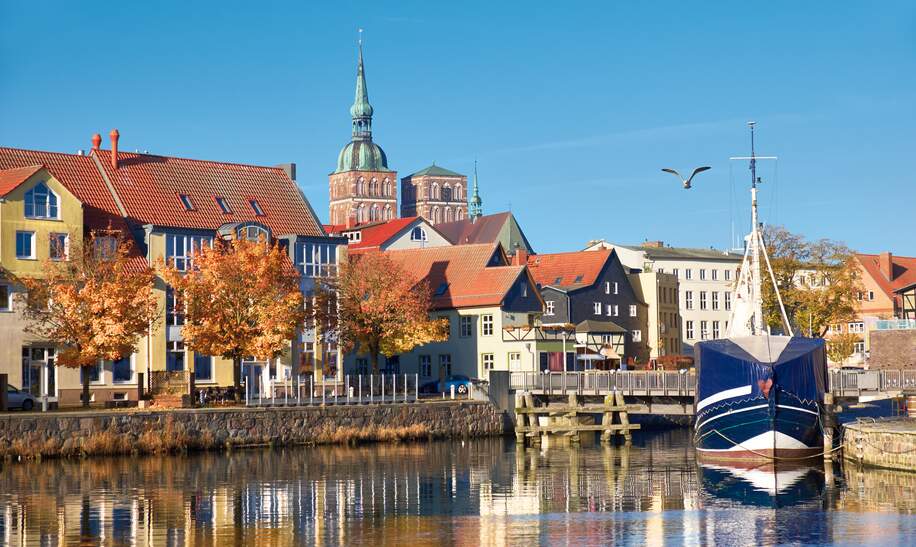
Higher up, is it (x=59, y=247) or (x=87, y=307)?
(x=59, y=247)

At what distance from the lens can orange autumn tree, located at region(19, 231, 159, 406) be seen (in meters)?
67.8

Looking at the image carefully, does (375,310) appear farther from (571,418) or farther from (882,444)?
(882,444)

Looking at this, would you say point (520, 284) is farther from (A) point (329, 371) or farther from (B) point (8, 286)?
(B) point (8, 286)

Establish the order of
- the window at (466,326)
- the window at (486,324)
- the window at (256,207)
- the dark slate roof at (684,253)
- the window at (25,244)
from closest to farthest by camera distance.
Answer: the window at (25,244)
the window at (256,207)
the window at (486,324)
the window at (466,326)
the dark slate roof at (684,253)

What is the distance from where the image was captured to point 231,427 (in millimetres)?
67250

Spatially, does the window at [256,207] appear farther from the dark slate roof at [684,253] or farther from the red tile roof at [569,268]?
the dark slate roof at [684,253]

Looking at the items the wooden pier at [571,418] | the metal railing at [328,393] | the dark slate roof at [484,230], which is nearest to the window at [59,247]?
the metal railing at [328,393]

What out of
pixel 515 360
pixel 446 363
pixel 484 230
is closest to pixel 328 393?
pixel 515 360

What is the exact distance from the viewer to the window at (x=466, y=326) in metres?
95.9

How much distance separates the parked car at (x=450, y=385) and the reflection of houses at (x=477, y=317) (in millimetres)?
1870

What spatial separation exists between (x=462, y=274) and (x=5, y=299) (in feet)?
112

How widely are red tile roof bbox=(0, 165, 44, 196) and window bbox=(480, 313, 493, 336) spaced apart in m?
31.0

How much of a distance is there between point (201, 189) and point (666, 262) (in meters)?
64.9

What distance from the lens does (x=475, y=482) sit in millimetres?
52781
